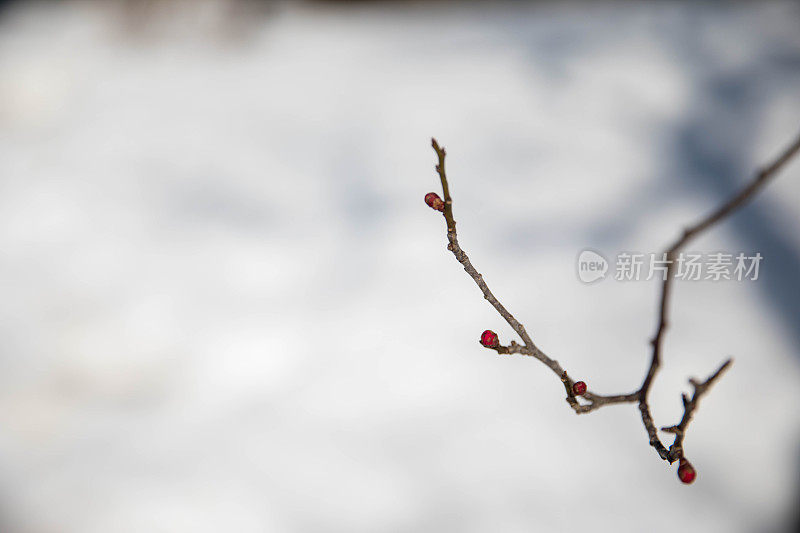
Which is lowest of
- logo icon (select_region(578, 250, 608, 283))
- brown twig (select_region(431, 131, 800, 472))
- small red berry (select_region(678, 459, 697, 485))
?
small red berry (select_region(678, 459, 697, 485))

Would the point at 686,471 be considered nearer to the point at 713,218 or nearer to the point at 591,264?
the point at 713,218

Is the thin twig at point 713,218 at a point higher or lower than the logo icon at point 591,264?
lower

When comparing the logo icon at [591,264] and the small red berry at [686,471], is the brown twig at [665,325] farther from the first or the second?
the logo icon at [591,264]

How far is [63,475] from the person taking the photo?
1.80m

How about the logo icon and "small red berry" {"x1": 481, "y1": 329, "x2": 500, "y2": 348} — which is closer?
"small red berry" {"x1": 481, "y1": 329, "x2": 500, "y2": 348}

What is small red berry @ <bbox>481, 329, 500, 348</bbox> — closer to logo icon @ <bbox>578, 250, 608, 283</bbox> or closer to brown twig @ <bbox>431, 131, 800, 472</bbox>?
brown twig @ <bbox>431, 131, 800, 472</bbox>

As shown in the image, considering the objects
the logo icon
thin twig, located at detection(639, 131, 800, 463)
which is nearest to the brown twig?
thin twig, located at detection(639, 131, 800, 463)

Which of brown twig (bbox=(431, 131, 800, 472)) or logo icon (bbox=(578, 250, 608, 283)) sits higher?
logo icon (bbox=(578, 250, 608, 283))

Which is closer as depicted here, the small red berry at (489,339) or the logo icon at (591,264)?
the small red berry at (489,339)

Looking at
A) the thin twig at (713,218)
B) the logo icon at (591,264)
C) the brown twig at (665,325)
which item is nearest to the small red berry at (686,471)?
the brown twig at (665,325)

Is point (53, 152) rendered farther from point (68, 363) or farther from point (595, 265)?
point (595, 265)

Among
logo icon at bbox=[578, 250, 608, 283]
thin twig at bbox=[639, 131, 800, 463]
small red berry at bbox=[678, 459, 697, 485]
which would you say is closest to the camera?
thin twig at bbox=[639, 131, 800, 463]

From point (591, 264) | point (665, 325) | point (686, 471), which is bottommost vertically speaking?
point (686, 471)

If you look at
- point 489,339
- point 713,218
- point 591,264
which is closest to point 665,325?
point 713,218
